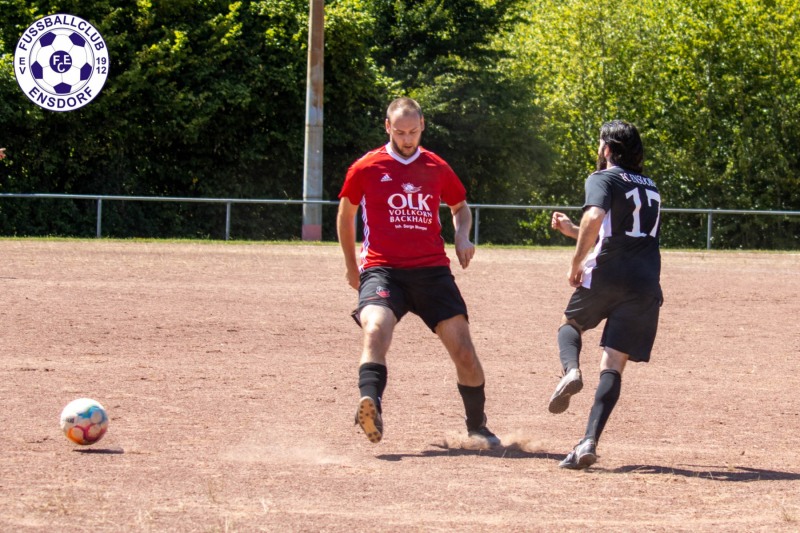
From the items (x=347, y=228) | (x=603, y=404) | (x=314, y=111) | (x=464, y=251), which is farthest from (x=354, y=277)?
(x=314, y=111)

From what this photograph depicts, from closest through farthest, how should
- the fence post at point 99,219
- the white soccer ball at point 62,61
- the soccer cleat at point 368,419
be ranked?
1. the soccer cleat at point 368,419
2. the fence post at point 99,219
3. the white soccer ball at point 62,61

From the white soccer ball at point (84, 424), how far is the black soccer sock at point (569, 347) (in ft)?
8.02

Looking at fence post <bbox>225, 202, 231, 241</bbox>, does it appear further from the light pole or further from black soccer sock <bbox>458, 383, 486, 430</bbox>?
black soccer sock <bbox>458, 383, 486, 430</bbox>

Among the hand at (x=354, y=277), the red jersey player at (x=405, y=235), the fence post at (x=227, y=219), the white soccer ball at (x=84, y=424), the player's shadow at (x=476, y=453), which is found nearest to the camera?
the white soccer ball at (x=84, y=424)

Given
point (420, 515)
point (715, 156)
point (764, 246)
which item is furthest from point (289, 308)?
point (715, 156)

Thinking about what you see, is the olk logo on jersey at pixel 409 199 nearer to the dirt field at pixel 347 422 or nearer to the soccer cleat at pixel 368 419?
the soccer cleat at pixel 368 419

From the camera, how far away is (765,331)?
13219mm

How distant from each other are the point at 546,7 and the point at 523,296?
35115 millimetres

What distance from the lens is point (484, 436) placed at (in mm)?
7000

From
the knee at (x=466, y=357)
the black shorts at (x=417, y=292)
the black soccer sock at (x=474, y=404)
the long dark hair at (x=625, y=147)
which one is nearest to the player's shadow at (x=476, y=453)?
the black soccer sock at (x=474, y=404)

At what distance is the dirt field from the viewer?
5324mm

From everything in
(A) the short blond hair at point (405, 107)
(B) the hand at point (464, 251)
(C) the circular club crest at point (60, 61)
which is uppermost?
(C) the circular club crest at point (60, 61)

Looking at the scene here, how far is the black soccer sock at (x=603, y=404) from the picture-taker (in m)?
6.38

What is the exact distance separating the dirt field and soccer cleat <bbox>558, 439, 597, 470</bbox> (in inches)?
2.1
